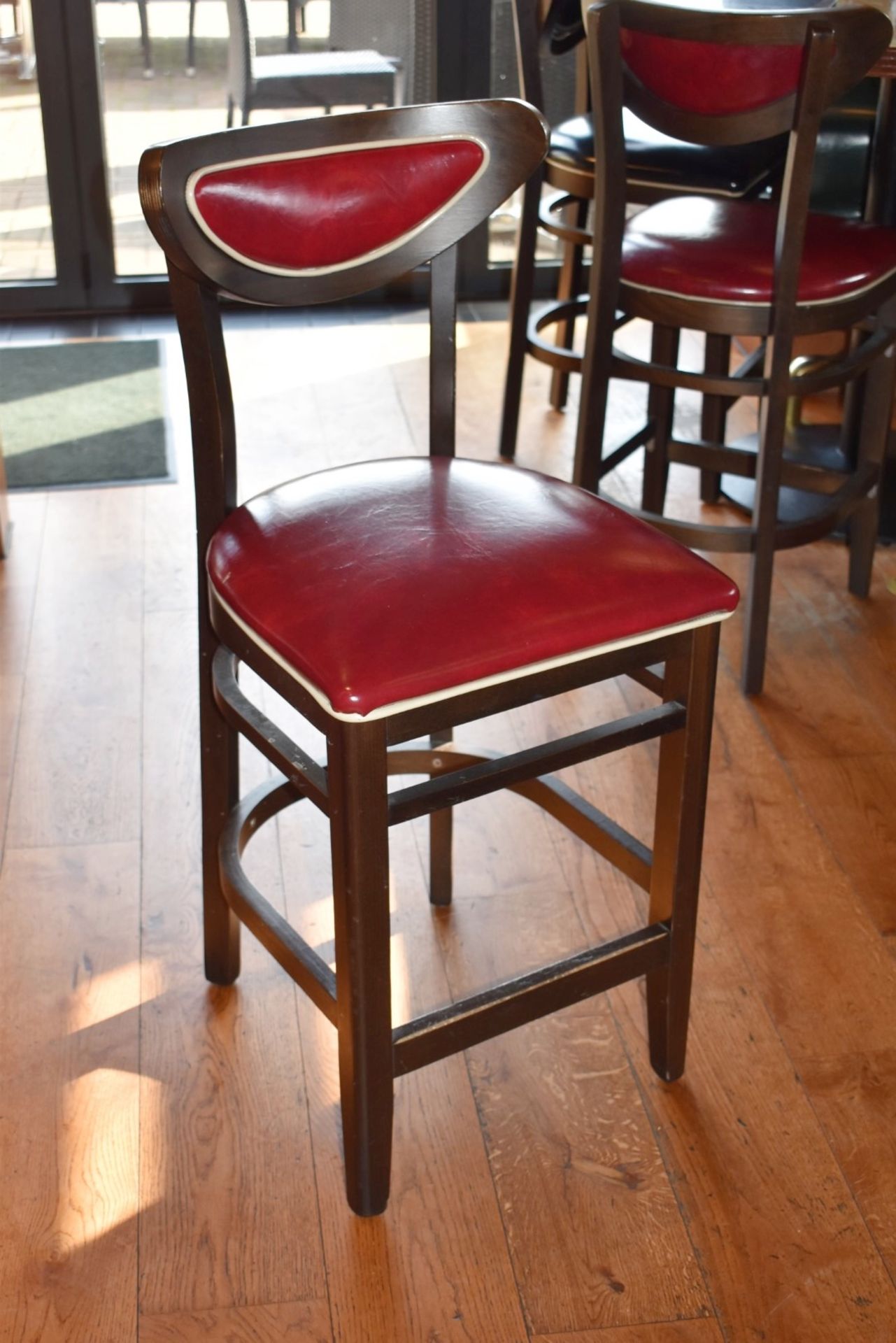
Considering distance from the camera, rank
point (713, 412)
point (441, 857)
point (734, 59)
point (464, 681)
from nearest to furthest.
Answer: point (464, 681), point (441, 857), point (734, 59), point (713, 412)

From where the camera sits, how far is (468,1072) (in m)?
1.52

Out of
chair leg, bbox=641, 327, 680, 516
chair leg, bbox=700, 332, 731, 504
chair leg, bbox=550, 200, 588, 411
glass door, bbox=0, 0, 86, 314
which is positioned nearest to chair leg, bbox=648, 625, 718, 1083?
chair leg, bbox=641, 327, 680, 516

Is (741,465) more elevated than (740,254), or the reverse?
(740,254)

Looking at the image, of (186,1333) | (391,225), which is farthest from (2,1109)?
(391,225)

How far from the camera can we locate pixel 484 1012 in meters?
1.29

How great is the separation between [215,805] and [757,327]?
1.08 meters

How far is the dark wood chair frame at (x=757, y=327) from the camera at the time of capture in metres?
1.84

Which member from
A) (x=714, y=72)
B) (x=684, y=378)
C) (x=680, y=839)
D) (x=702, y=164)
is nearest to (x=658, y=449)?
(x=684, y=378)

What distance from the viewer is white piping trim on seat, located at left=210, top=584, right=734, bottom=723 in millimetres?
1126

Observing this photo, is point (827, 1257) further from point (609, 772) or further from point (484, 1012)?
point (609, 772)

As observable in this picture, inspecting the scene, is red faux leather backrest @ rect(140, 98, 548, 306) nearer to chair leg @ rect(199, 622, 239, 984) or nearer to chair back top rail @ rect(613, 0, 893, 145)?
chair leg @ rect(199, 622, 239, 984)

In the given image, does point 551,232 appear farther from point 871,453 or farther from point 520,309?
point 871,453

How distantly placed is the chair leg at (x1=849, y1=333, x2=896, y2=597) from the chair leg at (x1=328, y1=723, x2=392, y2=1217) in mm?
1443

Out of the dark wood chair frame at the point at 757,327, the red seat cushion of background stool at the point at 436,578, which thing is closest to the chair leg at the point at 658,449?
the dark wood chair frame at the point at 757,327
